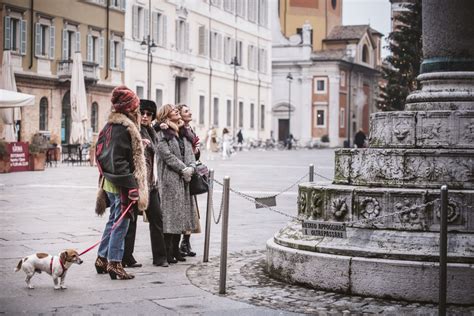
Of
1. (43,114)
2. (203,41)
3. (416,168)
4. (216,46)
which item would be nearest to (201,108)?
(203,41)

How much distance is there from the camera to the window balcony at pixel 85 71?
1521 inches

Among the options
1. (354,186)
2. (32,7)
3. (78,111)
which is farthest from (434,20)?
(32,7)

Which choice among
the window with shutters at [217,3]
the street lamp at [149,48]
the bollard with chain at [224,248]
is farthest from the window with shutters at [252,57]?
the bollard with chain at [224,248]

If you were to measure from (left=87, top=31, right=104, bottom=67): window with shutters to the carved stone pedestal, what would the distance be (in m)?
34.9

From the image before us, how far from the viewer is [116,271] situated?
25.2ft

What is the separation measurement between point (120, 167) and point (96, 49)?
1411 inches

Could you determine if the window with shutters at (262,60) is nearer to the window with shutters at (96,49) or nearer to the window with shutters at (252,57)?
the window with shutters at (252,57)

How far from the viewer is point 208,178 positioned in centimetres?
905

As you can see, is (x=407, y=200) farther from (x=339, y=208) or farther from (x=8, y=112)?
(x=8, y=112)

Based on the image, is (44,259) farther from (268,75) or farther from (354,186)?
(268,75)

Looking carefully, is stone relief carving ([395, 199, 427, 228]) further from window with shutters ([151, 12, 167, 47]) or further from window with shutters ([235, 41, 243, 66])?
window with shutters ([235, 41, 243, 66])

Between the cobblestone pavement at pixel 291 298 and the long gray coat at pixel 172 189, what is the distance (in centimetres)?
67

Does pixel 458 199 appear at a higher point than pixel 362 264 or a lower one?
higher

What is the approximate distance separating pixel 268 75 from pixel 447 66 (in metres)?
57.3
